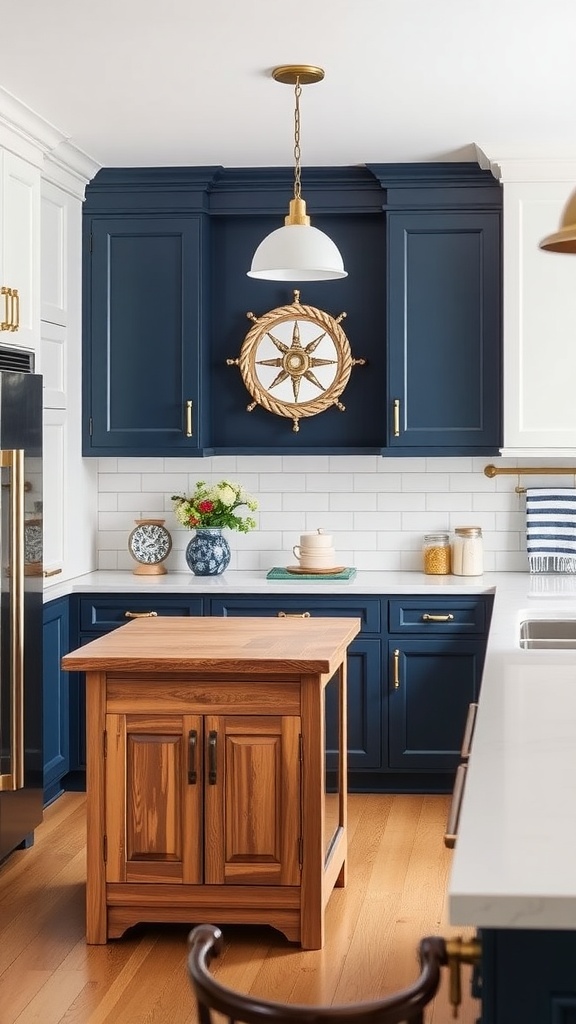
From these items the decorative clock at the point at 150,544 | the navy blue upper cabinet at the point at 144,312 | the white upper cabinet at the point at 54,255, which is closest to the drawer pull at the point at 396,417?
the navy blue upper cabinet at the point at 144,312

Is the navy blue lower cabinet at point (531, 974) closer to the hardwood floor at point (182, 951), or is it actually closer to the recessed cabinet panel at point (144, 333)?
the hardwood floor at point (182, 951)

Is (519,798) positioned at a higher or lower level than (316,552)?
lower

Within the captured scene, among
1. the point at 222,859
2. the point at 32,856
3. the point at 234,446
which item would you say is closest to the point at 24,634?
the point at 32,856

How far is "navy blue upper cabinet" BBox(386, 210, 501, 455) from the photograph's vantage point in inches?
215

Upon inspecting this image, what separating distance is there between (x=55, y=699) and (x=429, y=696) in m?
1.54

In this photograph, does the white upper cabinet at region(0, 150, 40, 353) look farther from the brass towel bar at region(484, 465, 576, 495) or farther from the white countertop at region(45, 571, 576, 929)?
the brass towel bar at region(484, 465, 576, 495)

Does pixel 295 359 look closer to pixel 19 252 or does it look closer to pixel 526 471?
pixel 526 471

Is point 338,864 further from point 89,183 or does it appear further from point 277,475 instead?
point 89,183

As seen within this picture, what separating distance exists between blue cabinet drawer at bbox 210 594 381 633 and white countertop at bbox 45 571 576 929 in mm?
1036

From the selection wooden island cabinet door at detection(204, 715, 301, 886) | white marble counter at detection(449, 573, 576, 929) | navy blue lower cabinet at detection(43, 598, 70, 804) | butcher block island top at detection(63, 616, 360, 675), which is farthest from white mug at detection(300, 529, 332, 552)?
white marble counter at detection(449, 573, 576, 929)

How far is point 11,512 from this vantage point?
4.31 meters

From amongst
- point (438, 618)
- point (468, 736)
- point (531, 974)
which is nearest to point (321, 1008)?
point (531, 974)

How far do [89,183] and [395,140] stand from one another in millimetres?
1413

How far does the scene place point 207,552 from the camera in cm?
564
